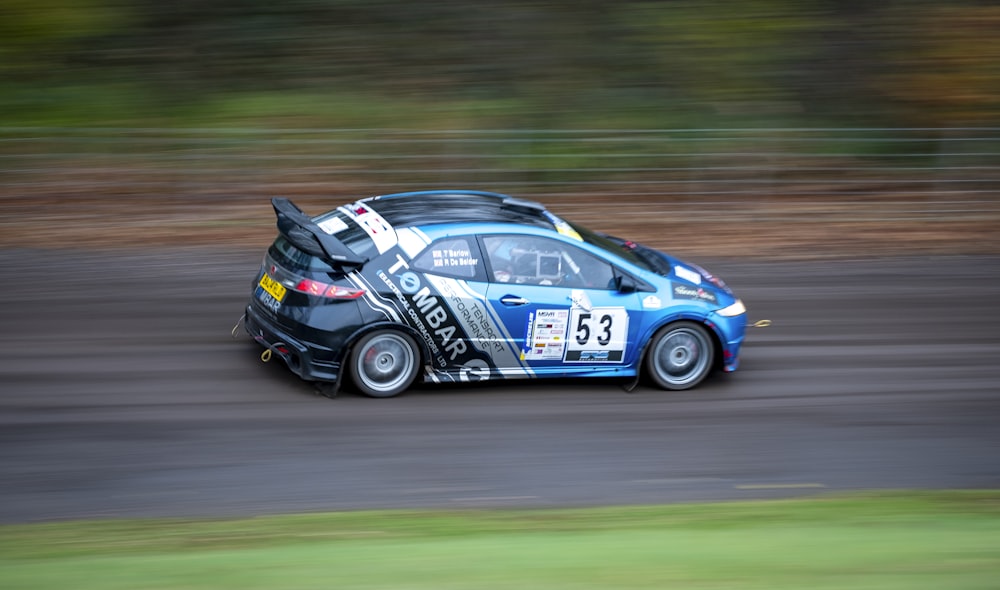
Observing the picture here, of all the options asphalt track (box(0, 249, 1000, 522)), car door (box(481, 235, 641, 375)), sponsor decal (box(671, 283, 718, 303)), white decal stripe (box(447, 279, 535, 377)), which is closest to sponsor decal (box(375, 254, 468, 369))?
white decal stripe (box(447, 279, 535, 377))

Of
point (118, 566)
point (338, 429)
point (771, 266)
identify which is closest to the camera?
point (118, 566)

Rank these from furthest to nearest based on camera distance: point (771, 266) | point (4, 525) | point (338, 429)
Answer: point (771, 266) < point (338, 429) < point (4, 525)

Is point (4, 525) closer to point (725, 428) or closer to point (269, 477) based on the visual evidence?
point (269, 477)

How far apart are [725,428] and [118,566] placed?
16.5 ft

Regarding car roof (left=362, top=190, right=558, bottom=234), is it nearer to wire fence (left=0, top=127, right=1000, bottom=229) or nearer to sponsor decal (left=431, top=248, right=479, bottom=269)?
sponsor decal (left=431, top=248, right=479, bottom=269)

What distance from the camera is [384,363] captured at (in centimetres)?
880

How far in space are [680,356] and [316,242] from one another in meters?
3.26

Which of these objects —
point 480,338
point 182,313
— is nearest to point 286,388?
point 480,338

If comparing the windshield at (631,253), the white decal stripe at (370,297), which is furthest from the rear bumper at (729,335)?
the white decal stripe at (370,297)

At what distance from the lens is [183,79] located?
1916 cm

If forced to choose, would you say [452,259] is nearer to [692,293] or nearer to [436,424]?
[436,424]

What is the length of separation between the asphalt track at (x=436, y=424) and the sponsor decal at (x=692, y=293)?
832 millimetres

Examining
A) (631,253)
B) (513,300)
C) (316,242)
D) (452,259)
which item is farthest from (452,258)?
(631,253)

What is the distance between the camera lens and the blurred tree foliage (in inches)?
735
